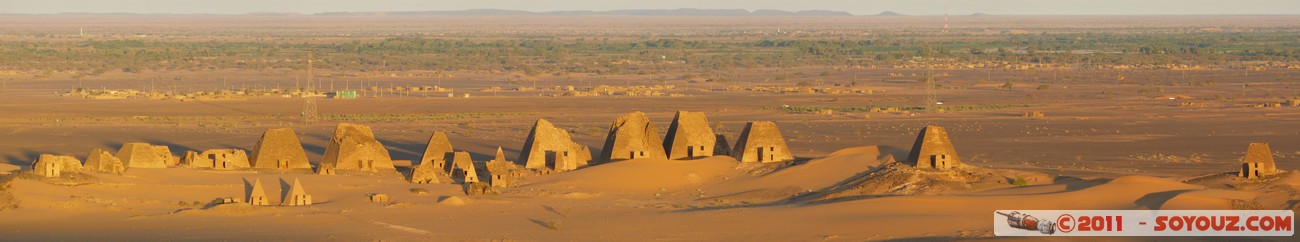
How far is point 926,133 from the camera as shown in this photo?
3494 centimetres

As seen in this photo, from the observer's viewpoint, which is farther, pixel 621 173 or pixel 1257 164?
pixel 621 173

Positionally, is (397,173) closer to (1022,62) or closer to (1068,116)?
(1068,116)

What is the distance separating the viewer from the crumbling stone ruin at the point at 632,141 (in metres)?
39.7

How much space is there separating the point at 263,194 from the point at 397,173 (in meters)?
7.25

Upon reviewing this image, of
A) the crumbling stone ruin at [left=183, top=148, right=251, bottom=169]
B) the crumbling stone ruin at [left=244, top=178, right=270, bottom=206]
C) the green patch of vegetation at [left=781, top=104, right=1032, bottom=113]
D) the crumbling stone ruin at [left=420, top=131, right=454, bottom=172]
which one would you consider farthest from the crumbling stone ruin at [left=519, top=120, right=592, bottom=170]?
the green patch of vegetation at [left=781, top=104, right=1032, bottom=113]

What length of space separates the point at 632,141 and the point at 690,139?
122cm

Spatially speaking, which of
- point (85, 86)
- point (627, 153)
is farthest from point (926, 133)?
point (85, 86)

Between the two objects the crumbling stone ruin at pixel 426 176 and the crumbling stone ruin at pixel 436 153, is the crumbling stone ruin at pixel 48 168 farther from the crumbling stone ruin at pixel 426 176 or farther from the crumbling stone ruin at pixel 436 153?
the crumbling stone ruin at pixel 436 153

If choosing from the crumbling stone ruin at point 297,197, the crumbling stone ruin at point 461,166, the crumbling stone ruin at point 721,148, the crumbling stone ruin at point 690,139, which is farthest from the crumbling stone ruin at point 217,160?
the crumbling stone ruin at point 721,148

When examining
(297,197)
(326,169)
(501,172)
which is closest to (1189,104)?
(501,172)

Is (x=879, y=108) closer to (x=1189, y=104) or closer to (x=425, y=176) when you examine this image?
(x=1189, y=104)

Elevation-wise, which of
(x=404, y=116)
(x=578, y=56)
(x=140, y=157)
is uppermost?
(x=140, y=157)

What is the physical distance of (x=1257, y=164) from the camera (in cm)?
3319

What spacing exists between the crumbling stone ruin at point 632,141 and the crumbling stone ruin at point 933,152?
6.63 metres
